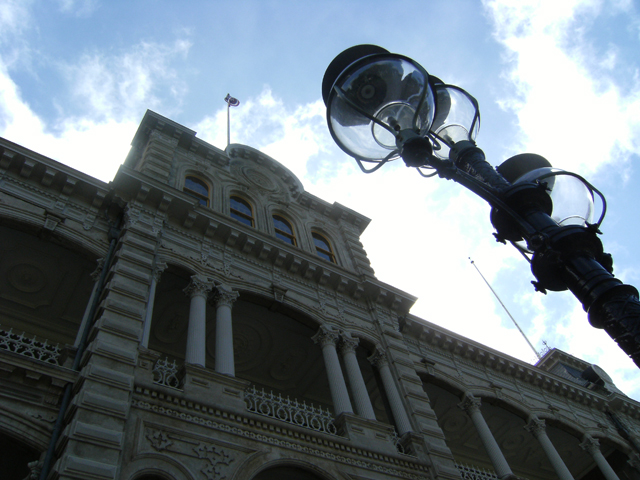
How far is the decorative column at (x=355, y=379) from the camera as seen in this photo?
13469 millimetres

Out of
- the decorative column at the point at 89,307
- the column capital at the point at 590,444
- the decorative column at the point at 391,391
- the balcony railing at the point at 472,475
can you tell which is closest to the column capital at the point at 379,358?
the decorative column at the point at 391,391

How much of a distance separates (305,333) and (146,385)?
24.1 feet

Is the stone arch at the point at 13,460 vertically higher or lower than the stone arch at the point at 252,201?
lower

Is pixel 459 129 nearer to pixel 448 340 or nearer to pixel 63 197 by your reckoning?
pixel 63 197

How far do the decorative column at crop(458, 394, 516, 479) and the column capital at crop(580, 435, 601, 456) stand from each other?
5.70 metres

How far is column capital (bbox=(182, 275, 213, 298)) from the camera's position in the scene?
13.6m

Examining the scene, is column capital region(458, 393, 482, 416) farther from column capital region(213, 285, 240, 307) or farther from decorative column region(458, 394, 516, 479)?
column capital region(213, 285, 240, 307)

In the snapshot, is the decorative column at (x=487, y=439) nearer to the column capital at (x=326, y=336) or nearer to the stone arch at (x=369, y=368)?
the stone arch at (x=369, y=368)

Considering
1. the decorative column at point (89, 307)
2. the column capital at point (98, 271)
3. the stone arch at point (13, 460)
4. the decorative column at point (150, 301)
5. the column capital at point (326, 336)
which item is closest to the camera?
the stone arch at point (13, 460)

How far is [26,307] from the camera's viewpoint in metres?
14.9

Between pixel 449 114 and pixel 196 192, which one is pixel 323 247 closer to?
pixel 196 192

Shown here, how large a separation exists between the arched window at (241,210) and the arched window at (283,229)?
1102mm

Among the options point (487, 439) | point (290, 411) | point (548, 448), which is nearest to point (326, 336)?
point (290, 411)

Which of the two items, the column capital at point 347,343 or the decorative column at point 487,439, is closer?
the decorative column at point 487,439
